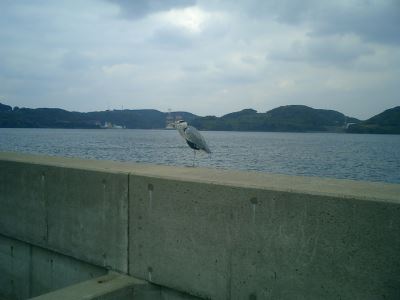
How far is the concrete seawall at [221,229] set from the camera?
2508 millimetres

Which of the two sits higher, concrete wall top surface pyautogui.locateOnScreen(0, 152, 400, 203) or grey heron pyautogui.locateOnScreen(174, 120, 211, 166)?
grey heron pyautogui.locateOnScreen(174, 120, 211, 166)

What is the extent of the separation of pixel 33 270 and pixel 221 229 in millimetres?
2597

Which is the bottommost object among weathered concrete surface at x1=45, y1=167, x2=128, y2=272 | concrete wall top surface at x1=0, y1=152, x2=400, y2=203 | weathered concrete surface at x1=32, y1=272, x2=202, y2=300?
weathered concrete surface at x1=32, y1=272, x2=202, y2=300

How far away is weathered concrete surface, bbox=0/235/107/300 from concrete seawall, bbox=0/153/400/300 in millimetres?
55

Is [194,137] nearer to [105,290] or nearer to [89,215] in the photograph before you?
[89,215]

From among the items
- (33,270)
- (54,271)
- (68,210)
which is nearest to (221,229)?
(68,210)

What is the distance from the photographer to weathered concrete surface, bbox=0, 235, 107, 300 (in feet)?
13.3

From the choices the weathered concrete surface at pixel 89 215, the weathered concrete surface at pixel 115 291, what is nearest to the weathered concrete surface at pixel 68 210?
the weathered concrete surface at pixel 89 215

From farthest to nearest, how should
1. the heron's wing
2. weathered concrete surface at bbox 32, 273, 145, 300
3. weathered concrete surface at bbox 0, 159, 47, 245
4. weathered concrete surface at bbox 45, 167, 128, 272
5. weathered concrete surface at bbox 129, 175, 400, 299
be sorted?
the heron's wing → weathered concrete surface at bbox 0, 159, 47, 245 → weathered concrete surface at bbox 45, 167, 128, 272 → weathered concrete surface at bbox 32, 273, 145, 300 → weathered concrete surface at bbox 129, 175, 400, 299

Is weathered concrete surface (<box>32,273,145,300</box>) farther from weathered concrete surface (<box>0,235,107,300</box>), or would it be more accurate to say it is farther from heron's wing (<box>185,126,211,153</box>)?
heron's wing (<box>185,126,211,153</box>)

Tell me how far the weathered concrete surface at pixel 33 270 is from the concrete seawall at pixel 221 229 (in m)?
0.05

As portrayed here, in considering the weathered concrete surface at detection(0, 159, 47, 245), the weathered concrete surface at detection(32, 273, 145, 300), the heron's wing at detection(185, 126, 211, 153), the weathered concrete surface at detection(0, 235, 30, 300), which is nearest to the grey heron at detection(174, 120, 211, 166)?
the heron's wing at detection(185, 126, 211, 153)

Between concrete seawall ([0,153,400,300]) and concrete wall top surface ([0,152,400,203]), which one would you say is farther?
concrete wall top surface ([0,152,400,203])

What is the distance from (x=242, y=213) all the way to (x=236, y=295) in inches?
24.4
